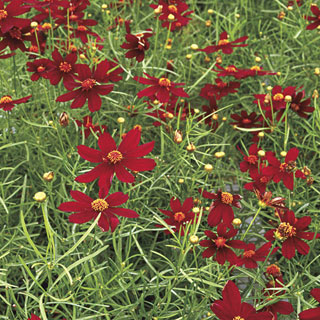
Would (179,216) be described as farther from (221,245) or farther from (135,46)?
(135,46)

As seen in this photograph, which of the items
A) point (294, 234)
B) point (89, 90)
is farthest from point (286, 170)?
point (89, 90)

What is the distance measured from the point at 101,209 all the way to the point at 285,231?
1.25 feet

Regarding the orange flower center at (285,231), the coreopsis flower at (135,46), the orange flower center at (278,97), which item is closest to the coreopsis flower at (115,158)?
the orange flower center at (285,231)

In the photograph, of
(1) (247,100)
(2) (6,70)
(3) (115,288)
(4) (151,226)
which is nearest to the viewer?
(3) (115,288)

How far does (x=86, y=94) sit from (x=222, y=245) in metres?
0.45

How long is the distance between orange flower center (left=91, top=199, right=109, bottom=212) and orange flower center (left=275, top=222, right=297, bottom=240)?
0.34 m

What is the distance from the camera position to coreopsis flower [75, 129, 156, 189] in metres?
0.80

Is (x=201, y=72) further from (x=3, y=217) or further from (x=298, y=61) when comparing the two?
(x=3, y=217)

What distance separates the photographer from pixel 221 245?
34.3 inches

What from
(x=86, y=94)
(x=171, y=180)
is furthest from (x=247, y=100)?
(x=86, y=94)

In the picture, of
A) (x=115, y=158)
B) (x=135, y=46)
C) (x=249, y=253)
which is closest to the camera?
(x=115, y=158)

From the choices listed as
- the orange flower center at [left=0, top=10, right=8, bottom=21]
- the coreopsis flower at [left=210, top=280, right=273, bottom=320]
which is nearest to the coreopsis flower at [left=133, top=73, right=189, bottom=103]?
the orange flower center at [left=0, top=10, right=8, bottom=21]

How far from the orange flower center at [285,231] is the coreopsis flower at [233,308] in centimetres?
20

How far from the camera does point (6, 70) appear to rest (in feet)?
4.91
